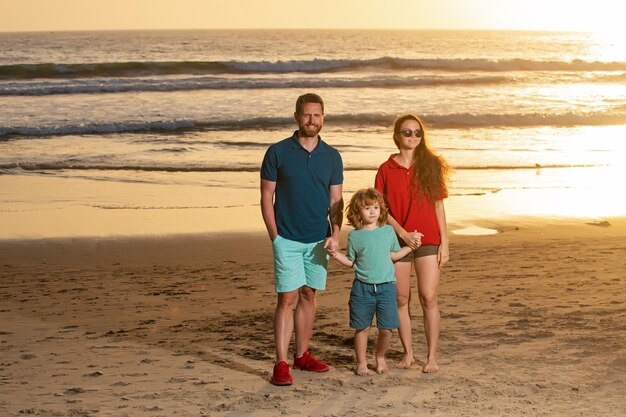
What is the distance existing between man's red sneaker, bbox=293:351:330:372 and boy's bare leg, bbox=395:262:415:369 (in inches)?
18.8

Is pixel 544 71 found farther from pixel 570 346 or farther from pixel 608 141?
pixel 570 346

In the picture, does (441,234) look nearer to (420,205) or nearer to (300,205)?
(420,205)

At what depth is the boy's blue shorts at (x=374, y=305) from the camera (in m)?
6.10

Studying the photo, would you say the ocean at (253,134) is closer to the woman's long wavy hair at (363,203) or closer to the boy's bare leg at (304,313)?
the boy's bare leg at (304,313)

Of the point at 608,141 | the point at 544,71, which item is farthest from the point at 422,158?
the point at 544,71

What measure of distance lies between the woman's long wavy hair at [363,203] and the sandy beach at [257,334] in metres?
Result: 0.97

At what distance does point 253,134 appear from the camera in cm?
2234

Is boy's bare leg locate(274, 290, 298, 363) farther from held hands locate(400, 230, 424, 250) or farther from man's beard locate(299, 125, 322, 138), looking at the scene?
man's beard locate(299, 125, 322, 138)

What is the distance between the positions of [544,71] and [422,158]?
39.4m

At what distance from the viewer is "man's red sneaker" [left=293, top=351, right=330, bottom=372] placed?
6.34m

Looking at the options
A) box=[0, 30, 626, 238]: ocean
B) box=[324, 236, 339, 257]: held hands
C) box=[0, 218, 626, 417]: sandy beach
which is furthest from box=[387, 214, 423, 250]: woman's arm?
box=[0, 30, 626, 238]: ocean

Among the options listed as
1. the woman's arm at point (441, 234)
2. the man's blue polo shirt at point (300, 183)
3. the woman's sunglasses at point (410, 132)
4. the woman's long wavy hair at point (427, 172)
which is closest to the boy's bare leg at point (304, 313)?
the man's blue polo shirt at point (300, 183)

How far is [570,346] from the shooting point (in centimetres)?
680

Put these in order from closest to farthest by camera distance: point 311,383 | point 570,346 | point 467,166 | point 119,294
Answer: point 311,383
point 570,346
point 119,294
point 467,166
